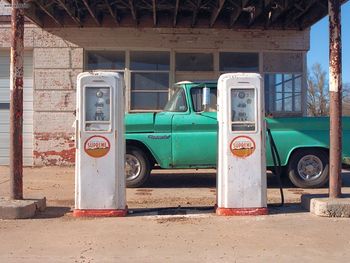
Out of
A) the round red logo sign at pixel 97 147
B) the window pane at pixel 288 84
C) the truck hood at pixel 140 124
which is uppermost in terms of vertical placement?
the window pane at pixel 288 84

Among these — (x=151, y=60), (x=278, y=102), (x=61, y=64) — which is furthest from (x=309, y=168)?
(x=61, y=64)

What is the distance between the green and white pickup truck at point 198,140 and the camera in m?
10.6

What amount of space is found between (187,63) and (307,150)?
208 inches

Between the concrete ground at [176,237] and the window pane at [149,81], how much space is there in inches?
237

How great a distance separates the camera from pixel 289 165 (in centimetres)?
1082

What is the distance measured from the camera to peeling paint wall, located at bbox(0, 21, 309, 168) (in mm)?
14570

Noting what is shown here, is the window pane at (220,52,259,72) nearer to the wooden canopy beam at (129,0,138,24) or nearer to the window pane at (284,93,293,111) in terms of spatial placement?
the window pane at (284,93,293,111)

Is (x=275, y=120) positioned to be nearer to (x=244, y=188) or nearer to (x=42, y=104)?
(x=244, y=188)

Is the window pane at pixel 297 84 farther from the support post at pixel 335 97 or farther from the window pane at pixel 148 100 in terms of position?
the support post at pixel 335 97

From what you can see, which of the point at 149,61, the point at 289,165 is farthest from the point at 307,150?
the point at 149,61

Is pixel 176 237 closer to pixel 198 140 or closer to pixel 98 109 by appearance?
pixel 98 109

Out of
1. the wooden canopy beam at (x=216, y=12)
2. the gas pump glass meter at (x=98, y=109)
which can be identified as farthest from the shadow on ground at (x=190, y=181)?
the wooden canopy beam at (x=216, y=12)

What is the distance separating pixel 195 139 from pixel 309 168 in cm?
247

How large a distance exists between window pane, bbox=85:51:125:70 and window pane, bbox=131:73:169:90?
52 centimetres
